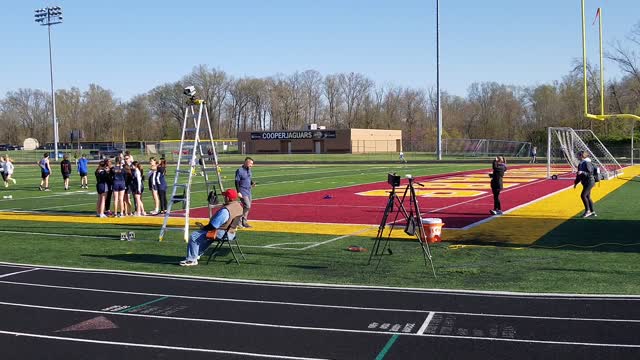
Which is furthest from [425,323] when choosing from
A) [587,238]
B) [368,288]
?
[587,238]

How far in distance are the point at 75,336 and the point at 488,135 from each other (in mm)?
111640

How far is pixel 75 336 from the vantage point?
312 inches

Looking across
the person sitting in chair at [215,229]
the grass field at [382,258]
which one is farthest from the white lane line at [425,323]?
the person sitting in chair at [215,229]

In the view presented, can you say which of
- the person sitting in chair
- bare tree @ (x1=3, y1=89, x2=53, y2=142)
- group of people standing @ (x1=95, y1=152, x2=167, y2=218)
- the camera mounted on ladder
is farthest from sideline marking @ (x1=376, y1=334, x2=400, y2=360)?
bare tree @ (x1=3, y1=89, x2=53, y2=142)

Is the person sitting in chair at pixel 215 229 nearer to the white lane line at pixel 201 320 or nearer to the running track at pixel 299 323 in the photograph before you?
the running track at pixel 299 323

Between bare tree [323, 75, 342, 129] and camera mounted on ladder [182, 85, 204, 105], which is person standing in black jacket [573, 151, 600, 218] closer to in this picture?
camera mounted on ladder [182, 85, 204, 105]

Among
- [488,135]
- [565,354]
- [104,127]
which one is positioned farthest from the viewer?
[104,127]

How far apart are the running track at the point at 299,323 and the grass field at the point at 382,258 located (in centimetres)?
84

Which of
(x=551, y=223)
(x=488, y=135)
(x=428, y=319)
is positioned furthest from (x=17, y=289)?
(x=488, y=135)

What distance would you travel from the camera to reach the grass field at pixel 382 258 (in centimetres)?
1070

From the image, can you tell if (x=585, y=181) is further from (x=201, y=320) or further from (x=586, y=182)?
(x=201, y=320)

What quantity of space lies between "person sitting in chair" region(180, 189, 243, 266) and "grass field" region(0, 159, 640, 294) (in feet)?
1.12

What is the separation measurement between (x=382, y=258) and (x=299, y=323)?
4662 mm

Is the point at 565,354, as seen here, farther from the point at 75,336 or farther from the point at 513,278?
the point at 75,336
